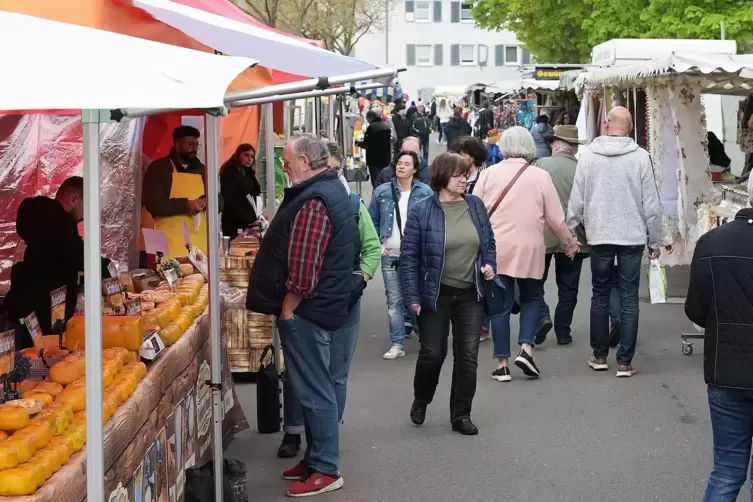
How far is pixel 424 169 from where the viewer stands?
38.8ft

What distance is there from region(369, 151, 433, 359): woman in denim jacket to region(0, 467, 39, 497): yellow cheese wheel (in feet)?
19.5

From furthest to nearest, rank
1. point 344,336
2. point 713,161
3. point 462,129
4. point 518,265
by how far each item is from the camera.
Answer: point 462,129 < point 713,161 < point 518,265 < point 344,336

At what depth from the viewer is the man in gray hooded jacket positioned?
845 cm

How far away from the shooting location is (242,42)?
21.1ft

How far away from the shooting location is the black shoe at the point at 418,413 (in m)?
7.44

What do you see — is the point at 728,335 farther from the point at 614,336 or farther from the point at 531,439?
the point at 614,336

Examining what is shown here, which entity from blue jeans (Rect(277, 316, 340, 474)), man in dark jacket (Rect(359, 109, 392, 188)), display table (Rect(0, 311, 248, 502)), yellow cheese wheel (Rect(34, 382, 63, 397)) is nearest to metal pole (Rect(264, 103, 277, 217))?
display table (Rect(0, 311, 248, 502))

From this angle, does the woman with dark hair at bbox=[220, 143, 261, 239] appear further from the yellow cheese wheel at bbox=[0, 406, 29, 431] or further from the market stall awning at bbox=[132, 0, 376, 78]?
the yellow cheese wheel at bbox=[0, 406, 29, 431]

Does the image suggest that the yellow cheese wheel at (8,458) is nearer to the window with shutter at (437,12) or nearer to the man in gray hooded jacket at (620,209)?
the man in gray hooded jacket at (620,209)

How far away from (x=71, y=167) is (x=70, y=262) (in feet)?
12.6

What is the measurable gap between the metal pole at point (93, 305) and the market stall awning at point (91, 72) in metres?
0.18

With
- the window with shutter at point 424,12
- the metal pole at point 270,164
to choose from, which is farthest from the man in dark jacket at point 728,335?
the window with shutter at point 424,12

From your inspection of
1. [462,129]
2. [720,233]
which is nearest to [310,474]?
[720,233]

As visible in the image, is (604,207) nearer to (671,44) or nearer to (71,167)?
(71,167)
